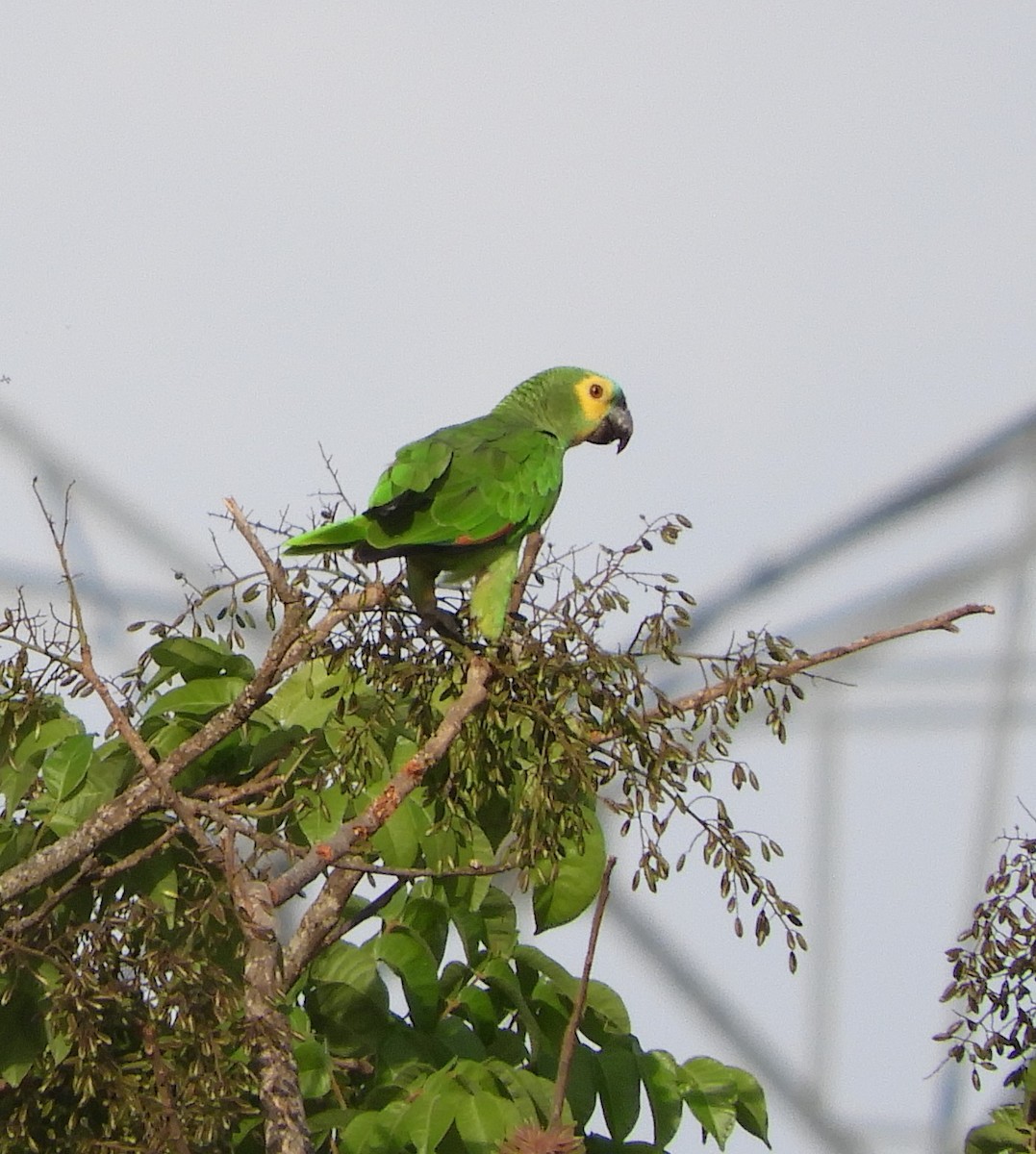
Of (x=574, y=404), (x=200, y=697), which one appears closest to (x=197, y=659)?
(x=200, y=697)

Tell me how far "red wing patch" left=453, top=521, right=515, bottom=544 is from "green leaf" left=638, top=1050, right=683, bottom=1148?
0.97m

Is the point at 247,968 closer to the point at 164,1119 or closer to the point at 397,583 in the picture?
the point at 164,1119

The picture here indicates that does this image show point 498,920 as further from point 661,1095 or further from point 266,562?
point 266,562

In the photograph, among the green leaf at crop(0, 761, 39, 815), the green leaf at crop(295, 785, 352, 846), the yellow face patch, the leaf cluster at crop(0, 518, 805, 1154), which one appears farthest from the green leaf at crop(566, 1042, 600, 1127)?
the yellow face patch

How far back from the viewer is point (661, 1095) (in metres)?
2.47

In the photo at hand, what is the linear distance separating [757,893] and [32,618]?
46.7 inches

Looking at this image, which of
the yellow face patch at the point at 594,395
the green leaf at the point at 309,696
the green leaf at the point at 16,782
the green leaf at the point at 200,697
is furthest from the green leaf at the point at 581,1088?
the yellow face patch at the point at 594,395

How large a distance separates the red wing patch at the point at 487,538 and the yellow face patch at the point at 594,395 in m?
0.75

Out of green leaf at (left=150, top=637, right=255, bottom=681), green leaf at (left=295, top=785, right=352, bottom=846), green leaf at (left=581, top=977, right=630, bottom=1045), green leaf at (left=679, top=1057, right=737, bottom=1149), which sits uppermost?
green leaf at (left=150, top=637, right=255, bottom=681)

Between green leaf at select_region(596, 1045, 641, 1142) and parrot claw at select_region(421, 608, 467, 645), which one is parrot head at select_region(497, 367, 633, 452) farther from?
green leaf at select_region(596, 1045, 641, 1142)

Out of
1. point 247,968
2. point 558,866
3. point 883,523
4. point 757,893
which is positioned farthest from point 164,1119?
point 883,523

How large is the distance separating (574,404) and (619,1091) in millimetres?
1727

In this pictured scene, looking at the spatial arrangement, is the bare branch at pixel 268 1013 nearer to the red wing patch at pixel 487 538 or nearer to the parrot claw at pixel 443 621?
the parrot claw at pixel 443 621

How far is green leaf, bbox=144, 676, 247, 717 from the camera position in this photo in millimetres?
2248
